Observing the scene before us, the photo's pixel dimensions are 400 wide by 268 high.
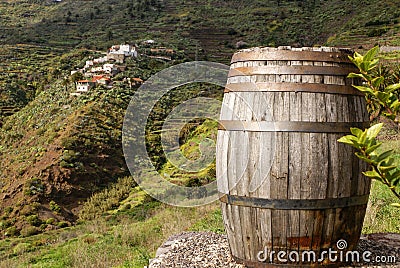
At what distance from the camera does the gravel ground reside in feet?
12.9

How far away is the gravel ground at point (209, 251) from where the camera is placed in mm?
3926

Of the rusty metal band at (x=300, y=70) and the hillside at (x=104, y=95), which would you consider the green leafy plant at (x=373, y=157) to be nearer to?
the rusty metal band at (x=300, y=70)

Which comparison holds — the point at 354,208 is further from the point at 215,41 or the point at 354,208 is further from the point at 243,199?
the point at 215,41

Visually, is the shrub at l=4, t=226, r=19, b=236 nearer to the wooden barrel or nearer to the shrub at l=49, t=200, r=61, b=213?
the shrub at l=49, t=200, r=61, b=213

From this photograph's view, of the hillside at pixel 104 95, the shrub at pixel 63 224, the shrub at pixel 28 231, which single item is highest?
the hillside at pixel 104 95

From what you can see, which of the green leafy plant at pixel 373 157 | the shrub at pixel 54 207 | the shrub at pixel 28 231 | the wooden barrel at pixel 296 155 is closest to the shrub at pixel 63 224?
the shrub at pixel 28 231

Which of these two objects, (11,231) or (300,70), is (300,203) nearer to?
(300,70)

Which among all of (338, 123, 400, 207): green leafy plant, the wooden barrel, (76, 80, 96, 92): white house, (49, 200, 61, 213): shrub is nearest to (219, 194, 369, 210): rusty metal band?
the wooden barrel

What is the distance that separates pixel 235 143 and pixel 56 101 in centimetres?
3900

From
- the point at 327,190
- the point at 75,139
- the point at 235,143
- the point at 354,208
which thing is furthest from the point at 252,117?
the point at 75,139

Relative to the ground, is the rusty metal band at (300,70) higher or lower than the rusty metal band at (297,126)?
higher

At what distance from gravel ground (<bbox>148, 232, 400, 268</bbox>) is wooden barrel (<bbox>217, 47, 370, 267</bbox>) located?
0.44 metres

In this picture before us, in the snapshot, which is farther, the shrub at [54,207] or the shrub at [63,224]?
the shrub at [54,207]

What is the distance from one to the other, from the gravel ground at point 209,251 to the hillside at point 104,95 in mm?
875
